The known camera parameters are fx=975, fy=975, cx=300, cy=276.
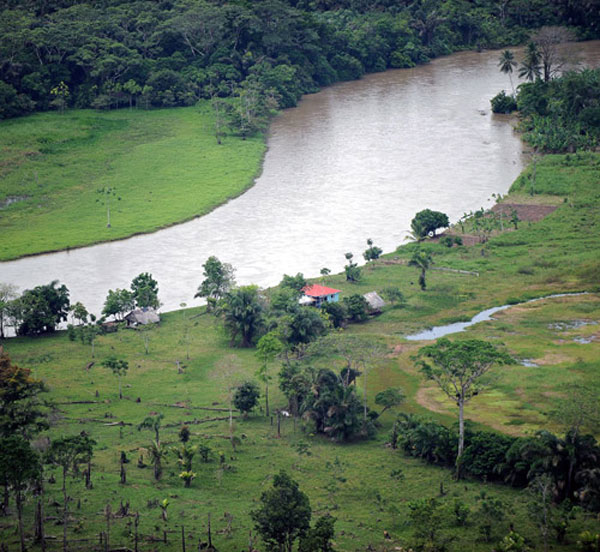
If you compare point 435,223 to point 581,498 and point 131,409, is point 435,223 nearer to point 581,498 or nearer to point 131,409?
point 131,409

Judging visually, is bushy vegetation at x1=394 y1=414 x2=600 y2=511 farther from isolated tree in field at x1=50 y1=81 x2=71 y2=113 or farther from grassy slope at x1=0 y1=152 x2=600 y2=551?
isolated tree in field at x1=50 y1=81 x2=71 y2=113

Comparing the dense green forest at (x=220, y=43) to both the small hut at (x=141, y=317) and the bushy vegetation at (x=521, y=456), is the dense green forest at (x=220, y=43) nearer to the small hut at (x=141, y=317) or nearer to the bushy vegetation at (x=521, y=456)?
the small hut at (x=141, y=317)

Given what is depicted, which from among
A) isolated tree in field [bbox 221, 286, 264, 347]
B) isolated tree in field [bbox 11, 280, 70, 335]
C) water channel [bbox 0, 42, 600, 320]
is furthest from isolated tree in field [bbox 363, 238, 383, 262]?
isolated tree in field [bbox 11, 280, 70, 335]

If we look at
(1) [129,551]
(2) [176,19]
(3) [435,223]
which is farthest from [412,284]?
(2) [176,19]

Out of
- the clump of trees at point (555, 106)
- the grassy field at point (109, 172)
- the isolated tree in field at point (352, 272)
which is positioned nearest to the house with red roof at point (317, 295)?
the isolated tree in field at point (352, 272)

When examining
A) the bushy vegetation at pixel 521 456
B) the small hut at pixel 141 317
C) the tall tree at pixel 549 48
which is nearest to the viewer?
the bushy vegetation at pixel 521 456

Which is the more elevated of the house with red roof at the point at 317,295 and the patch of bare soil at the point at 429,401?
the house with red roof at the point at 317,295

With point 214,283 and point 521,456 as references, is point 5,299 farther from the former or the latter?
point 521,456
